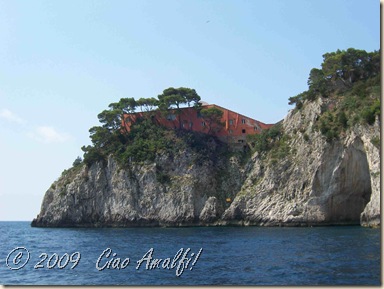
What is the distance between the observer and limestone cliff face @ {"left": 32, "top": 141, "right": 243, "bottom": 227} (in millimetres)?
78375

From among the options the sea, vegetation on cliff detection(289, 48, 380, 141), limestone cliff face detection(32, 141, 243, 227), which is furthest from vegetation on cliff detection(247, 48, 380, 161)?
the sea

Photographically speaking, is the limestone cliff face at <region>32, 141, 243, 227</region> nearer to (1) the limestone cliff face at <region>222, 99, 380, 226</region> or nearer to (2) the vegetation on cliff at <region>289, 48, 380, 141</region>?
(1) the limestone cliff face at <region>222, 99, 380, 226</region>

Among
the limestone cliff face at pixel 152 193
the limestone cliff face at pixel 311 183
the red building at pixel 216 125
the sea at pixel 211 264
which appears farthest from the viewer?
the red building at pixel 216 125

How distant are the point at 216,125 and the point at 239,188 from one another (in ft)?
48.1

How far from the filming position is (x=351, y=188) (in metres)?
63.1

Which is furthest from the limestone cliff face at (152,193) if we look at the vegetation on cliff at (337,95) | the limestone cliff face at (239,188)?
the vegetation on cliff at (337,95)

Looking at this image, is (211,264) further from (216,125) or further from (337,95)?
(216,125)

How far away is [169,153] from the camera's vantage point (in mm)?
84062

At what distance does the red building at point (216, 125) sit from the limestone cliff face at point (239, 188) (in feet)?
18.6

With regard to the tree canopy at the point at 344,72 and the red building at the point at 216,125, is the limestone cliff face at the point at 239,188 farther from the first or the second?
the red building at the point at 216,125

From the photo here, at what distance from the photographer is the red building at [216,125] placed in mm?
86419

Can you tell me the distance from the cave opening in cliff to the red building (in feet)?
80.4

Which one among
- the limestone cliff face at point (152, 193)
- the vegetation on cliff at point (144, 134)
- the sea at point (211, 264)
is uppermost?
the vegetation on cliff at point (144, 134)

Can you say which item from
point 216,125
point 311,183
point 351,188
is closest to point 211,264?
point 351,188
